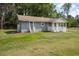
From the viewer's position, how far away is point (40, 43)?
12.0 ft

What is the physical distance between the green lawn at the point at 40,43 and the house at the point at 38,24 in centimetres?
6

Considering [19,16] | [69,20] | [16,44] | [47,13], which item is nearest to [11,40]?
[16,44]

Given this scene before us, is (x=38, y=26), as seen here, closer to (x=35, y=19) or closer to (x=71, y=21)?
(x=35, y=19)

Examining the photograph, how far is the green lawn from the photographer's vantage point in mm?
3615

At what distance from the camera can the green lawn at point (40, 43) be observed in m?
3.62

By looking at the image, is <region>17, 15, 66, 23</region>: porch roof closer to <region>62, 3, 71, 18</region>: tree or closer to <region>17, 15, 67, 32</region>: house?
<region>17, 15, 67, 32</region>: house

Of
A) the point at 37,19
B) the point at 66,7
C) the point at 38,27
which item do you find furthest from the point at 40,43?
the point at 66,7

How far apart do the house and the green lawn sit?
62mm

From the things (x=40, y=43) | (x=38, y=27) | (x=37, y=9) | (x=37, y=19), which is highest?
(x=37, y=9)

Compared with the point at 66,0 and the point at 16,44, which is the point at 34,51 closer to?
the point at 16,44

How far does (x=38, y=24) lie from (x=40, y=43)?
274 millimetres

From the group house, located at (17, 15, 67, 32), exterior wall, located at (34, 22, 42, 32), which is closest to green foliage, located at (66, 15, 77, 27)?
house, located at (17, 15, 67, 32)

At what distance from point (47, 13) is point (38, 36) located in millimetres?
354

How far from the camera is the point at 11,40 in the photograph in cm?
367
